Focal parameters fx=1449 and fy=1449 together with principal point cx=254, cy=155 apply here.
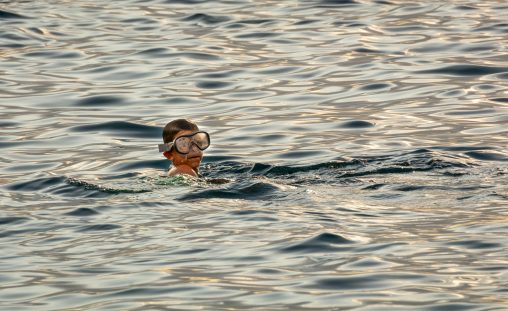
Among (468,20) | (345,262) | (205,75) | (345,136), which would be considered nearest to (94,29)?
(205,75)

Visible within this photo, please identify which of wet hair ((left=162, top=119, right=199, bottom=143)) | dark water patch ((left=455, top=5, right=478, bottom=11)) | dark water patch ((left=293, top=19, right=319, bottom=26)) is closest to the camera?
wet hair ((left=162, top=119, right=199, bottom=143))

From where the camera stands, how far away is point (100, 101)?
59.5 feet

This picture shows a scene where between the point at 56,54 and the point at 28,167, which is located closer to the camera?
the point at 28,167

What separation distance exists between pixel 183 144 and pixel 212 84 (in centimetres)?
589

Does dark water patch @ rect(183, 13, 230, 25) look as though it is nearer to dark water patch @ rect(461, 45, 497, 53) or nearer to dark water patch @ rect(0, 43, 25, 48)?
dark water patch @ rect(0, 43, 25, 48)

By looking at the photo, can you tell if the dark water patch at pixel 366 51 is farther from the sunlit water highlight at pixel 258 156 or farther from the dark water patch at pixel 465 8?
the dark water patch at pixel 465 8

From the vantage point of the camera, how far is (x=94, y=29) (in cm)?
2375

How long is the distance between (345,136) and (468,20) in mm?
8436

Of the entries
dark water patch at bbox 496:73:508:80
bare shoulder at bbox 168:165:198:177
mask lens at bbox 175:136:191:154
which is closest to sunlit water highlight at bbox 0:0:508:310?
dark water patch at bbox 496:73:508:80

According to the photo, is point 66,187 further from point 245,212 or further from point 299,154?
point 299,154

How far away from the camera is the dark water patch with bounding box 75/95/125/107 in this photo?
18.0 m

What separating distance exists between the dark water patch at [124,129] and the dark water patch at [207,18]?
7614mm

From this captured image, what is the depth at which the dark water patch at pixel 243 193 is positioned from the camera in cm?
1227

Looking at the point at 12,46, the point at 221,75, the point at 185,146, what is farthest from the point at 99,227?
the point at 12,46
